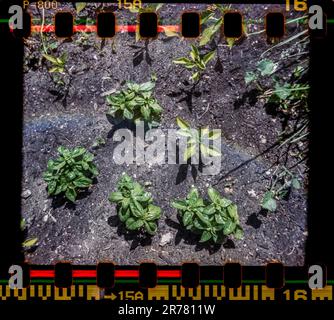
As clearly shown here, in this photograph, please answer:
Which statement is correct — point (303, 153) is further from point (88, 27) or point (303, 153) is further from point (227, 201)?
point (88, 27)

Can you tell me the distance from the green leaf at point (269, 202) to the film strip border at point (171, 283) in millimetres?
286

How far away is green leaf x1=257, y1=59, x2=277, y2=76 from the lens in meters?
2.24

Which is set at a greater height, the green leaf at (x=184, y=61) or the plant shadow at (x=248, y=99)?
the green leaf at (x=184, y=61)

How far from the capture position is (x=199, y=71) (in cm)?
227

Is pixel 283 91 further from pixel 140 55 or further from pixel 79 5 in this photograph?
pixel 79 5

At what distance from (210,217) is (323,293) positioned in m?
0.68

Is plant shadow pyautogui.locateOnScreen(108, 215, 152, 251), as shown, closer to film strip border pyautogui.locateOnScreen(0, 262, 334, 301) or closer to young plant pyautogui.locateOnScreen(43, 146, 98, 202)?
film strip border pyautogui.locateOnScreen(0, 262, 334, 301)

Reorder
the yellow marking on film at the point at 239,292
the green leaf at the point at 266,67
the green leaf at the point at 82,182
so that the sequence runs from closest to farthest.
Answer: the yellow marking on film at the point at 239,292
the green leaf at the point at 82,182
the green leaf at the point at 266,67

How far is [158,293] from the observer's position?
2.05m

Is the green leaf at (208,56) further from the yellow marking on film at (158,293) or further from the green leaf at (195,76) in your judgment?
the yellow marking on film at (158,293)

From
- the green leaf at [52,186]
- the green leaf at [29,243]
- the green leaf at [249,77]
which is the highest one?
the green leaf at [249,77]

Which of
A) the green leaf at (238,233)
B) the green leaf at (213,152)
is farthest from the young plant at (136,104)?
the green leaf at (238,233)

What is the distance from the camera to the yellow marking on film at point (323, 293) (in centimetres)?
206

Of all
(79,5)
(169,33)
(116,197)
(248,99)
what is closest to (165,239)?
(116,197)
